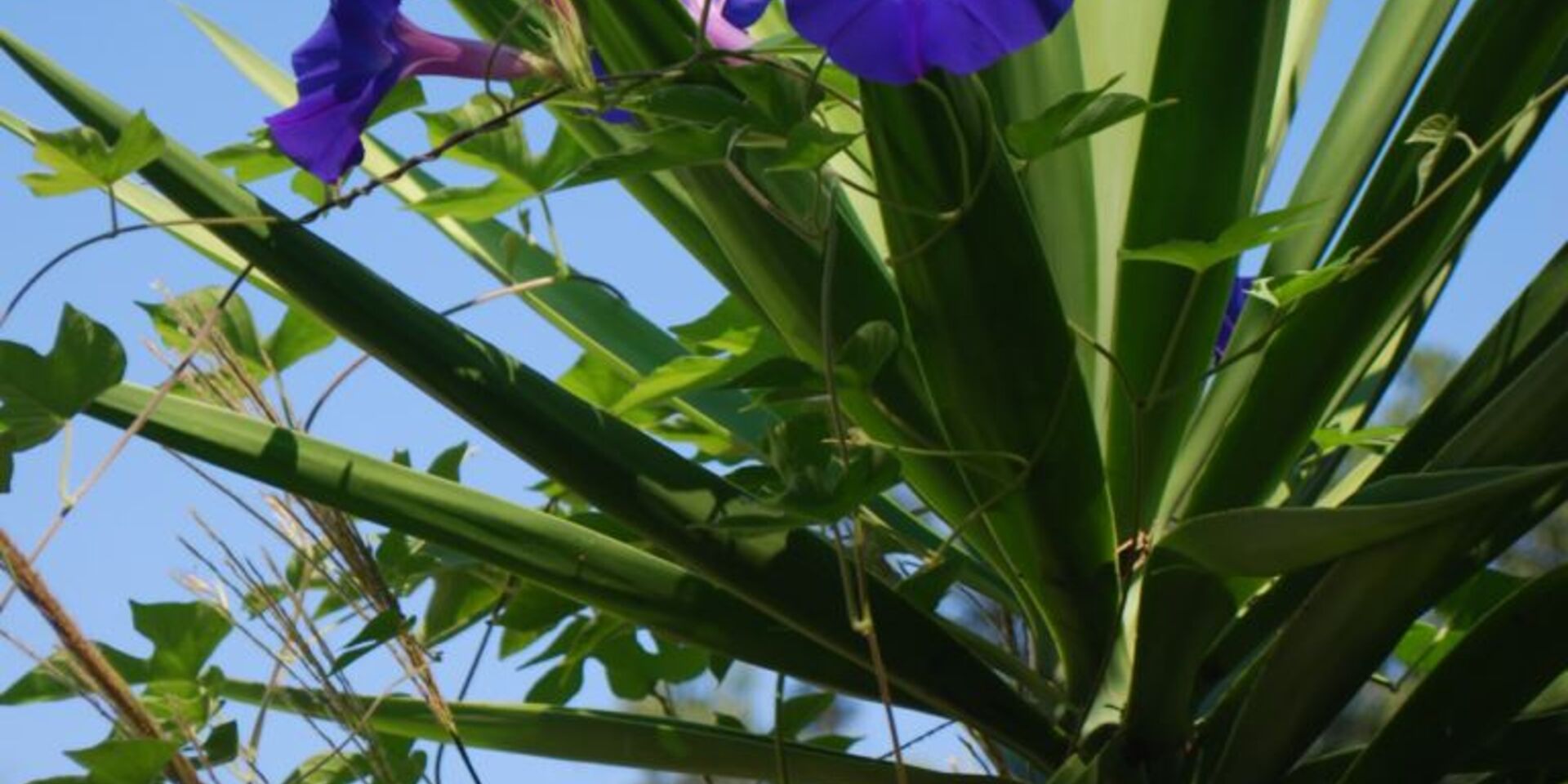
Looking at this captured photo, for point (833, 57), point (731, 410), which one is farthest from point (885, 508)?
point (833, 57)

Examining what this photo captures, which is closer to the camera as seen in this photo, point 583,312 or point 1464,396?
point 1464,396

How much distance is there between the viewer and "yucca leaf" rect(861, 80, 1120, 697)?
1046mm

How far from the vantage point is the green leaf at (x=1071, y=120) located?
92 cm

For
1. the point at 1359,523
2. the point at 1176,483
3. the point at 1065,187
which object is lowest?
the point at 1359,523

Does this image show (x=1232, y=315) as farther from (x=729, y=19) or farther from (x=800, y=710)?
(x=729, y=19)

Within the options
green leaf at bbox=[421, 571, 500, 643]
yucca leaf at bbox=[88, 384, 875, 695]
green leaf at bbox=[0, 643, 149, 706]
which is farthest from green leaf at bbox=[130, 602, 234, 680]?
yucca leaf at bbox=[88, 384, 875, 695]

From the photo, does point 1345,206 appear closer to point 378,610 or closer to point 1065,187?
point 1065,187

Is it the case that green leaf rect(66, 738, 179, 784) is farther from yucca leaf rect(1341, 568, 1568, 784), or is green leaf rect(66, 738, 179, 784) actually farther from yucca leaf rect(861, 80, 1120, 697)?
yucca leaf rect(1341, 568, 1568, 784)

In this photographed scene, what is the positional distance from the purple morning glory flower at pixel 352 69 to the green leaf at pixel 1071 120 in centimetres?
25

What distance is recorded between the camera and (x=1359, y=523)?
101 centimetres

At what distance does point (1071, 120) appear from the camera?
0.96 m

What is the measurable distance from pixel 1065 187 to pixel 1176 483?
→ 205 mm

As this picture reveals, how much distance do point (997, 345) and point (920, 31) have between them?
11.3 inches

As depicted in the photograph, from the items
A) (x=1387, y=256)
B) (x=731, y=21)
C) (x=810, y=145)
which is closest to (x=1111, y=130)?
(x=1387, y=256)
